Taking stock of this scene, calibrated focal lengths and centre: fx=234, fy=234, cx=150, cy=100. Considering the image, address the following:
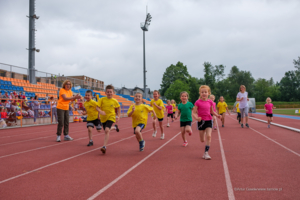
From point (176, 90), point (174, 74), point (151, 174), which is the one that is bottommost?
point (151, 174)

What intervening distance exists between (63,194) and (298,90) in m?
101

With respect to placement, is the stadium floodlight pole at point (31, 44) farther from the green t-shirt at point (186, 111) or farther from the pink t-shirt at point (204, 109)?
the pink t-shirt at point (204, 109)

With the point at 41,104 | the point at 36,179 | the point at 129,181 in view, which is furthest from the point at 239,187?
the point at 41,104

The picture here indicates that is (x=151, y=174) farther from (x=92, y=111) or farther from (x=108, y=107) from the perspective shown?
(x=92, y=111)

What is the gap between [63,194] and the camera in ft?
10.9

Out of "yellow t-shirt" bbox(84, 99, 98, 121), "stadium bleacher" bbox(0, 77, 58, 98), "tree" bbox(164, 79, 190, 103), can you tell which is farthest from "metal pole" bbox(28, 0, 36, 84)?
"tree" bbox(164, 79, 190, 103)

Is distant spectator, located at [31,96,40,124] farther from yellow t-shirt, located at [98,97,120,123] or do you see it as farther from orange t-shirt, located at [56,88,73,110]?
yellow t-shirt, located at [98,97,120,123]

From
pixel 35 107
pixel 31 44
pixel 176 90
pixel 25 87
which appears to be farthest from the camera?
pixel 176 90

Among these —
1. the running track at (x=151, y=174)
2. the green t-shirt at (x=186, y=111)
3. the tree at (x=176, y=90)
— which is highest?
the tree at (x=176, y=90)

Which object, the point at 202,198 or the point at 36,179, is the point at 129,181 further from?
the point at 36,179

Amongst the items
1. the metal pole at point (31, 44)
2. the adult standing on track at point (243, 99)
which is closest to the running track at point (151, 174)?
the adult standing on track at point (243, 99)

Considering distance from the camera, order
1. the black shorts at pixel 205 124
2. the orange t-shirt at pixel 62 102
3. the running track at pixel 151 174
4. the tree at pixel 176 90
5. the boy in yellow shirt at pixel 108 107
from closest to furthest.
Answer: the running track at pixel 151 174, the black shorts at pixel 205 124, the boy in yellow shirt at pixel 108 107, the orange t-shirt at pixel 62 102, the tree at pixel 176 90

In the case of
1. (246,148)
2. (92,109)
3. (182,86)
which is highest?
(182,86)

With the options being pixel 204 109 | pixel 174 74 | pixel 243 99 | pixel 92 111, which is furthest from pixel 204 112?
pixel 174 74
